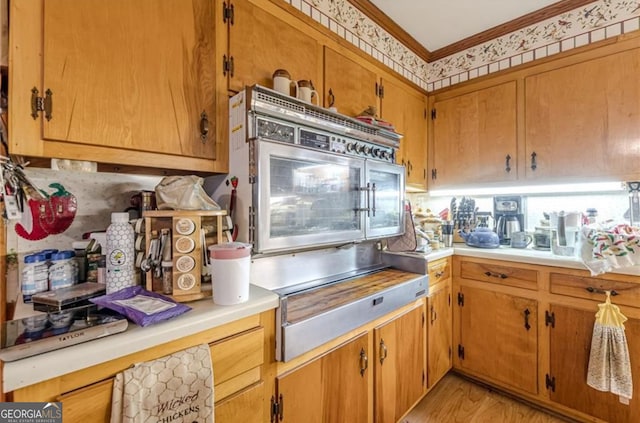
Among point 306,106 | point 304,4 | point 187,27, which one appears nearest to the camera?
point 187,27

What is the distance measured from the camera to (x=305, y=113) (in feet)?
4.19

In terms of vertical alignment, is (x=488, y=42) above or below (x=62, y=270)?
above

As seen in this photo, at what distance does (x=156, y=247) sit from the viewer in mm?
960

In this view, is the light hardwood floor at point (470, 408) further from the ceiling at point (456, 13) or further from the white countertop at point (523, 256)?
the ceiling at point (456, 13)

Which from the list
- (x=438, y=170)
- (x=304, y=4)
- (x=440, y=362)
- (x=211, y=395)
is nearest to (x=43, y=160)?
(x=211, y=395)

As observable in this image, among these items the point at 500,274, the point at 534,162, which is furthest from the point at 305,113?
the point at 534,162

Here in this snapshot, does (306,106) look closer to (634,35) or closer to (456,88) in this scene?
(456,88)

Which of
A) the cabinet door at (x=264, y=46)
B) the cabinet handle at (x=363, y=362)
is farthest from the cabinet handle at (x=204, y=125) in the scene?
the cabinet handle at (x=363, y=362)

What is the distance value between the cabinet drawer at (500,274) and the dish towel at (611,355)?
0.34 meters

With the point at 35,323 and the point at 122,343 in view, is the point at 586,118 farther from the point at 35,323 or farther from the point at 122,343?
the point at 35,323

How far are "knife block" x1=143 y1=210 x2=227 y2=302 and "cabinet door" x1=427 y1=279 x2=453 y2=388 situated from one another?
1492 mm

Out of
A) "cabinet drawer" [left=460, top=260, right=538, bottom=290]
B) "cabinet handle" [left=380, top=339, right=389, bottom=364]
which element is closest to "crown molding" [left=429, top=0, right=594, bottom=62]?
"cabinet drawer" [left=460, top=260, right=538, bottom=290]

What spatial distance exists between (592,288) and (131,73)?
249 centimetres

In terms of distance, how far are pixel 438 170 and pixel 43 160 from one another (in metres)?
2.58
